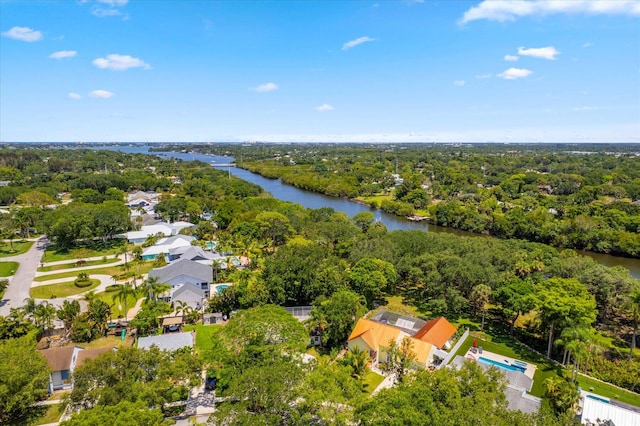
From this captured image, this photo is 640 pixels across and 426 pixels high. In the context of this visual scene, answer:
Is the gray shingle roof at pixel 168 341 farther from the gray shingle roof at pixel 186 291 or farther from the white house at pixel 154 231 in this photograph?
the white house at pixel 154 231

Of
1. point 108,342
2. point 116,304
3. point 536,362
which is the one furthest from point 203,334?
point 536,362

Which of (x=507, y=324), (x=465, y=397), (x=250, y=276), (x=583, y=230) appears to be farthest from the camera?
(x=583, y=230)

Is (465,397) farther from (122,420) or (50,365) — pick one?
(50,365)

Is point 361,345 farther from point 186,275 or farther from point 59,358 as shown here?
point 186,275

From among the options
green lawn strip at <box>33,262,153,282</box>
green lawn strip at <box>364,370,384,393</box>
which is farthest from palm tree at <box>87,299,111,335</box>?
green lawn strip at <box>364,370,384,393</box>

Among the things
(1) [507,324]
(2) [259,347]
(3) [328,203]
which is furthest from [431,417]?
(3) [328,203]

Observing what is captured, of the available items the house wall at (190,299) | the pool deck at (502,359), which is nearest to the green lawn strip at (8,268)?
the house wall at (190,299)
